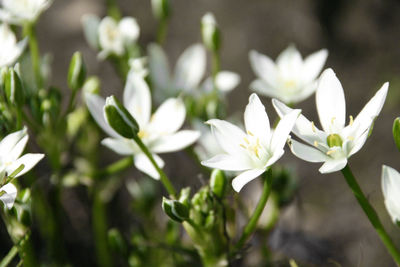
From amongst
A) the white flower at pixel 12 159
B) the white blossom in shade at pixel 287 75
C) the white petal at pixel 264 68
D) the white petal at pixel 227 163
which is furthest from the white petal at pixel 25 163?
the white petal at pixel 264 68

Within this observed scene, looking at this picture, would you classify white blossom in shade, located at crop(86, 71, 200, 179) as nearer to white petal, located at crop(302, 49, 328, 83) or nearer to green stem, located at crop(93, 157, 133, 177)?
green stem, located at crop(93, 157, 133, 177)

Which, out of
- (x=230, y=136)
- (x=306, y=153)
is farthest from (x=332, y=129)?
(x=230, y=136)

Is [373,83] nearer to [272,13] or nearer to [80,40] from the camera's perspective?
[272,13]

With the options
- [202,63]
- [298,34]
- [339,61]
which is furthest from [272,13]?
[202,63]

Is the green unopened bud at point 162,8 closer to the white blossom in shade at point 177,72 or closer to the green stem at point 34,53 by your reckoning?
the white blossom in shade at point 177,72

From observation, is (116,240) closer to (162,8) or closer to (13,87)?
(13,87)

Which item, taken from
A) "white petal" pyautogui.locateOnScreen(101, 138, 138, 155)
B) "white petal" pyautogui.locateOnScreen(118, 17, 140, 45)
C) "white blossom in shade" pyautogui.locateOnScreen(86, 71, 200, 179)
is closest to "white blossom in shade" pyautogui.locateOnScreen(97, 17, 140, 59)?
"white petal" pyautogui.locateOnScreen(118, 17, 140, 45)

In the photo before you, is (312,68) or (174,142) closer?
(174,142)
